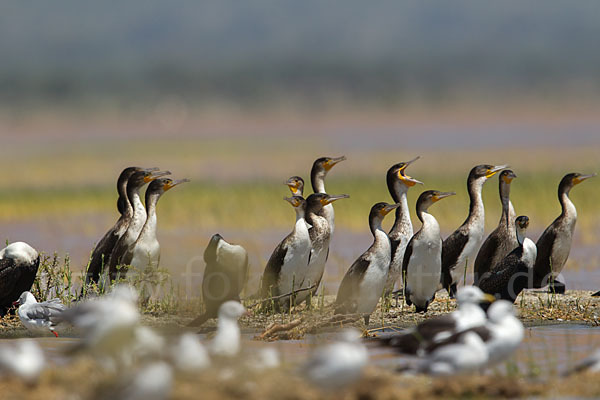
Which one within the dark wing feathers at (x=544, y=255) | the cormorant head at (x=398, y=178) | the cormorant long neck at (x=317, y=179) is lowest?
the dark wing feathers at (x=544, y=255)

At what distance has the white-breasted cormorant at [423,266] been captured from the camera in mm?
12164

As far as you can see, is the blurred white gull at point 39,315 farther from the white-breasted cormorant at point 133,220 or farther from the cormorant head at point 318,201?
the cormorant head at point 318,201

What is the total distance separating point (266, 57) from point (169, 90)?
2962 cm

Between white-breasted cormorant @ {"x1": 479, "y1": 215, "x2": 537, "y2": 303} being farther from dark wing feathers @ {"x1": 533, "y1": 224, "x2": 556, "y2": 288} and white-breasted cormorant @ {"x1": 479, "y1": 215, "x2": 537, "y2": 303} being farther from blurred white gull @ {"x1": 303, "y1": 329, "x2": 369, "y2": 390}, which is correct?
blurred white gull @ {"x1": 303, "y1": 329, "x2": 369, "y2": 390}

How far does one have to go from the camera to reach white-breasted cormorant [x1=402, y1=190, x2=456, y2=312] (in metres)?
12.2

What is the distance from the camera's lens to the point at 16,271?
11867mm

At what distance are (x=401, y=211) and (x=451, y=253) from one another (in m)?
0.80

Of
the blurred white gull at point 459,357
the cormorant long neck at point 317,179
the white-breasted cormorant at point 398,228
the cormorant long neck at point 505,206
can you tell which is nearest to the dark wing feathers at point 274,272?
the white-breasted cormorant at point 398,228

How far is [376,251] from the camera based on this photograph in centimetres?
1156

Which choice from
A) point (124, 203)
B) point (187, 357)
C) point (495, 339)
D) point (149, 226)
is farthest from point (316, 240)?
point (187, 357)

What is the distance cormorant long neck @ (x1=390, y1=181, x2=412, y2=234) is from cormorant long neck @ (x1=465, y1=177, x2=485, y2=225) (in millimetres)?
808

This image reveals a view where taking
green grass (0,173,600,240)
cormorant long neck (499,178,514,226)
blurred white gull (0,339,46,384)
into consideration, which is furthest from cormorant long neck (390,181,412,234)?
green grass (0,173,600,240)

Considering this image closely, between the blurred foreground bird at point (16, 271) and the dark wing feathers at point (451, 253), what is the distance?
471cm

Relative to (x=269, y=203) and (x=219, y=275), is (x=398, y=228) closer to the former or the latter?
(x=219, y=275)
